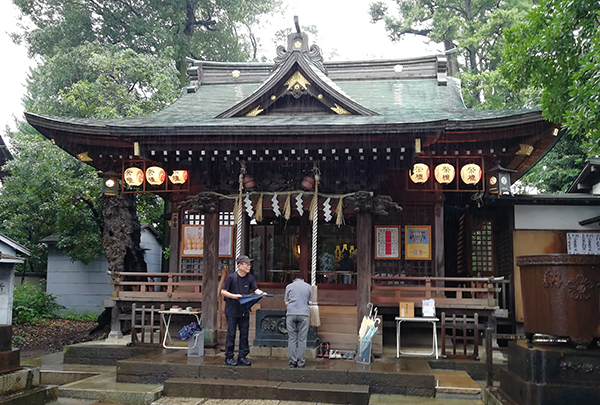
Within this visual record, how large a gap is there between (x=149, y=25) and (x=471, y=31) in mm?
16876

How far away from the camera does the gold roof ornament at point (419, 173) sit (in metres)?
12.3

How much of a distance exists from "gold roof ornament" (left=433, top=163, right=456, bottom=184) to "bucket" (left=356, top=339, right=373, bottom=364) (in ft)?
15.4

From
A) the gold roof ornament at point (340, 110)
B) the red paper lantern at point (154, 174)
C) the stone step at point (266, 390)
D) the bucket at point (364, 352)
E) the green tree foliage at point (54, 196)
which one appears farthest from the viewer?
the green tree foliage at point (54, 196)

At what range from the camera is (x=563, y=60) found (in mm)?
8242

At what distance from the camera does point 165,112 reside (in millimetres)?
14211

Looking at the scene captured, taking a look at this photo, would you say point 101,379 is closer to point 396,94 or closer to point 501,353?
point 501,353

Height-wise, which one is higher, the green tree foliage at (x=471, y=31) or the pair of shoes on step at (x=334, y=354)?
the green tree foliage at (x=471, y=31)

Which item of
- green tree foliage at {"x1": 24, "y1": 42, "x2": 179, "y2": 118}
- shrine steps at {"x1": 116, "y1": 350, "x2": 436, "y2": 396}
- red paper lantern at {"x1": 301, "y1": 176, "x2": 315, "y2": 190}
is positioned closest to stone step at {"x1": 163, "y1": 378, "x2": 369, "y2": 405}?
shrine steps at {"x1": 116, "y1": 350, "x2": 436, "y2": 396}

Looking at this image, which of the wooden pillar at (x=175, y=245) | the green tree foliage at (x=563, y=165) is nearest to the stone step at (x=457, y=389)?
the wooden pillar at (x=175, y=245)

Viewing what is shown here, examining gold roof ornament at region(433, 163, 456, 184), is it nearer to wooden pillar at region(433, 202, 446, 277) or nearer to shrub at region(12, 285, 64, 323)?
wooden pillar at region(433, 202, 446, 277)

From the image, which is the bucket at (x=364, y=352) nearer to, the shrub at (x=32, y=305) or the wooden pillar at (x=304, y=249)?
the wooden pillar at (x=304, y=249)

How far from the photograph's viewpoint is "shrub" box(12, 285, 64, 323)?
731 inches

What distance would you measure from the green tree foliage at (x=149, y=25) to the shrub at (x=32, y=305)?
39.0ft

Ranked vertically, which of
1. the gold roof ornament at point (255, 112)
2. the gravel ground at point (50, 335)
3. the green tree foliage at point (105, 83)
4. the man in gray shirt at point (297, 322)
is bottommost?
the gravel ground at point (50, 335)
